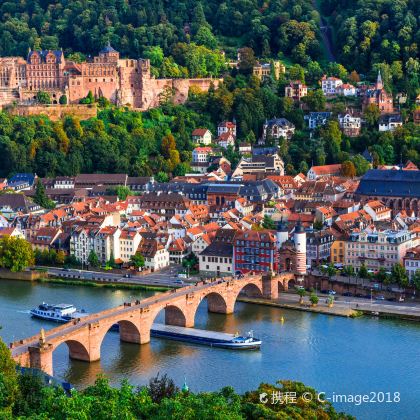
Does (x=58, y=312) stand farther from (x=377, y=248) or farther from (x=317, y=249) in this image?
(x=377, y=248)

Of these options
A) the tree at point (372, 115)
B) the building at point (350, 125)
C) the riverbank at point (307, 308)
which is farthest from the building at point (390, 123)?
the riverbank at point (307, 308)

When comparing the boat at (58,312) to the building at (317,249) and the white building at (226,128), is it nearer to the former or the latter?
the building at (317,249)

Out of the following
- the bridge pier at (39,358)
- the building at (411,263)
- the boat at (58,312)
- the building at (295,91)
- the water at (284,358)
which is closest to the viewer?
the bridge pier at (39,358)

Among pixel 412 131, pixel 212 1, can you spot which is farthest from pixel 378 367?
pixel 212 1

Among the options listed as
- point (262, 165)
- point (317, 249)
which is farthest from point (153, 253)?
point (262, 165)

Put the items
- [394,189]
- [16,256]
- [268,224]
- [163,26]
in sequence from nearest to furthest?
[16,256] < [268,224] < [394,189] < [163,26]

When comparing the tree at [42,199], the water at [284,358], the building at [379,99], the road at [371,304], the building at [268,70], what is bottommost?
the water at [284,358]

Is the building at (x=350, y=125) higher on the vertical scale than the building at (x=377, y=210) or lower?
higher

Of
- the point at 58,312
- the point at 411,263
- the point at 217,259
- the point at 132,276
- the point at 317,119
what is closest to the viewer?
the point at 58,312

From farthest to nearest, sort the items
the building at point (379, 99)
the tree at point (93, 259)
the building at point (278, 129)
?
the building at point (379, 99)
the building at point (278, 129)
the tree at point (93, 259)
